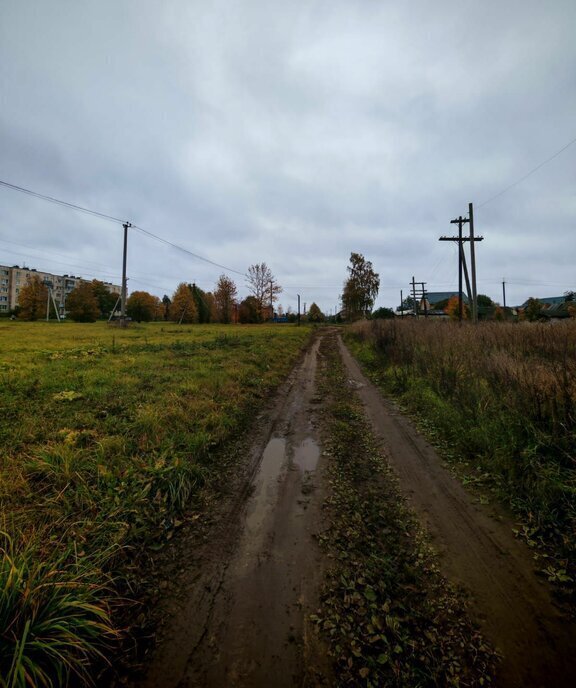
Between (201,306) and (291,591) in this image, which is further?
(201,306)

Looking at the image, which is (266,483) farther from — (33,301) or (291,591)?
(33,301)

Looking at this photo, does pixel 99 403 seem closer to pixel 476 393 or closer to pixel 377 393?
pixel 377 393

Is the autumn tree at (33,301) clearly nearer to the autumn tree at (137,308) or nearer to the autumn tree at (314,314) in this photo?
the autumn tree at (137,308)

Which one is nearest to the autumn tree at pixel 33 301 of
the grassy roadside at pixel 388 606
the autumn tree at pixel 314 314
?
the autumn tree at pixel 314 314

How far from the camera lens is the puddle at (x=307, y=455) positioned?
4.63 m

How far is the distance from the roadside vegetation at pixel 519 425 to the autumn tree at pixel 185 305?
5721cm

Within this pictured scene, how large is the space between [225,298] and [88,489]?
57.0 meters

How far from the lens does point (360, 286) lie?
51188mm

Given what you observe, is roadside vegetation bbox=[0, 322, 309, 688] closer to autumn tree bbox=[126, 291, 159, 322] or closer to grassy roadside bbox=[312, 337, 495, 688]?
grassy roadside bbox=[312, 337, 495, 688]

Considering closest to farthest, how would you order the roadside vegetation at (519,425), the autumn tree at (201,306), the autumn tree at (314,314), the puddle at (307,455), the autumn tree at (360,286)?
the roadside vegetation at (519,425) < the puddle at (307,455) < the autumn tree at (360,286) < the autumn tree at (201,306) < the autumn tree at (314,314)

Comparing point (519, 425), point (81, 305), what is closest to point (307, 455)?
point (519, 425)

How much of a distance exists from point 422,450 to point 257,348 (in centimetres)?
1133

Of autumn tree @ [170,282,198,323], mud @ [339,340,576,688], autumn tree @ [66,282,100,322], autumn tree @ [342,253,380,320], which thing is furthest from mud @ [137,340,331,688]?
autumn tree @ [66,282,100,322]

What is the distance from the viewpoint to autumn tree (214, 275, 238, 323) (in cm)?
5794
